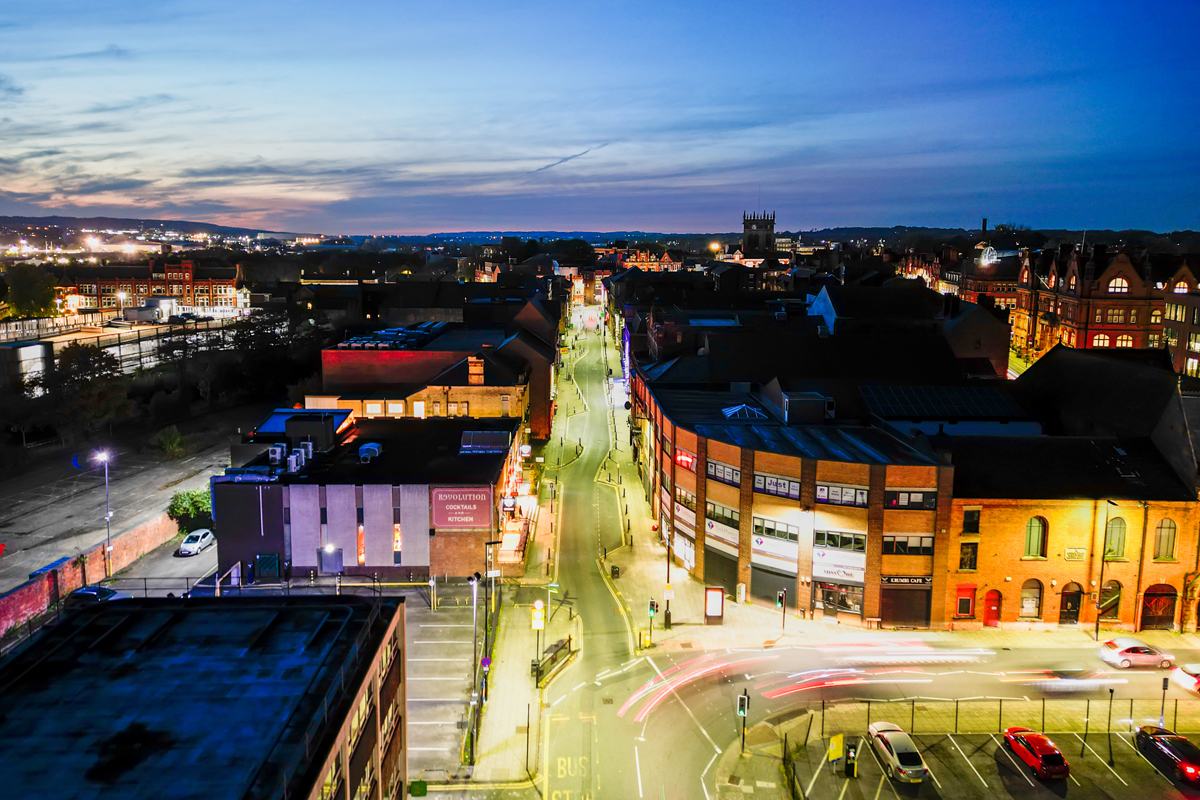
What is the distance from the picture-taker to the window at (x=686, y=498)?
45.8 meters

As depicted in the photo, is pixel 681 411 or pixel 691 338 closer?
pixel 681 411

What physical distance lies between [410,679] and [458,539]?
10.7m

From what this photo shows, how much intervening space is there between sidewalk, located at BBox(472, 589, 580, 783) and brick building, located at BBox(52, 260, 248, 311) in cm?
14461

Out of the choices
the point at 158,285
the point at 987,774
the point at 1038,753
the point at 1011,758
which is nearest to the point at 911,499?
the point at 1011,758

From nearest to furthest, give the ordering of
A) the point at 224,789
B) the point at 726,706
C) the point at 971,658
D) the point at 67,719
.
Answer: the point at 224,789 < the point at 67,719 < the point at 726,706 < the point at 971,658

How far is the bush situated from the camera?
173 ft

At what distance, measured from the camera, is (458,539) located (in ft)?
144

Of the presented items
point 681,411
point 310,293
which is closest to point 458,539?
point 681,411

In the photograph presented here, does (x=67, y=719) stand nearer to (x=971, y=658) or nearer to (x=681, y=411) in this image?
(x=971, y=658)

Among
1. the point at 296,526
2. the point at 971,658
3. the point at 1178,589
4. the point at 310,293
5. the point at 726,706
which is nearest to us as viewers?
the point at 726,706

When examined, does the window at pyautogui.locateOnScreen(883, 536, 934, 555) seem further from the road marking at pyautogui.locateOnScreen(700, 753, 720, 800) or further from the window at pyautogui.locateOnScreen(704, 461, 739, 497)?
the road marking at pyautogui.locateOnScreen(700, 753, 720, 800)

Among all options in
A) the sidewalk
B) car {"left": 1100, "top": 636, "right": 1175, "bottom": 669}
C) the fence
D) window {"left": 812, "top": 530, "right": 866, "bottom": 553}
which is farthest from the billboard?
car {"left": 1100, "top": 636, "right": 1175, "bottom": 669}

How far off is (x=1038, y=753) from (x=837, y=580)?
13.1 metres

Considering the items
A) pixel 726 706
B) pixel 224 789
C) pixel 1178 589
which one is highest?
pixel 224 789
